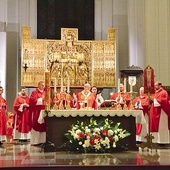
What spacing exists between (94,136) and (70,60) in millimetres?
9477

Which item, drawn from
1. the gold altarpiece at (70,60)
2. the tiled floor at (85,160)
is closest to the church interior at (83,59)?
the gold altarpiece at (70,60)

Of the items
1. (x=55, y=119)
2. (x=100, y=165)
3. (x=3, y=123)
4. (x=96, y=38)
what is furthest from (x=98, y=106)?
(x=96, y=38)

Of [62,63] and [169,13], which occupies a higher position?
[169,13]

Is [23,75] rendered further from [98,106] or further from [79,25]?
[98,106]

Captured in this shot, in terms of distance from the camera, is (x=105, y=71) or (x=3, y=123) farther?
(x=105, y=71)

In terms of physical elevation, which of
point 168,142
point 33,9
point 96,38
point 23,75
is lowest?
point 168,142

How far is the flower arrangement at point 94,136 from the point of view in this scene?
9648 millimetres

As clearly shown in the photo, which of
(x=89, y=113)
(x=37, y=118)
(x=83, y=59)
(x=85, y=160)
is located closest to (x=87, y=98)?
(x=37, y=118)

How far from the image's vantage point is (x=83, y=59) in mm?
18984

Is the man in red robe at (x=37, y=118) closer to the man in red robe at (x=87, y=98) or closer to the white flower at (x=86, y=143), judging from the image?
the man in red robe at (x=87, y=98)

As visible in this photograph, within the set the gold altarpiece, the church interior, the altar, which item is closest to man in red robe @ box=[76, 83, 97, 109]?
the church interior

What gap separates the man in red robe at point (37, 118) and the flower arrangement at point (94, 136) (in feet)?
7.04

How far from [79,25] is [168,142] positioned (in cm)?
1158

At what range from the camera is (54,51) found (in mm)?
18891
